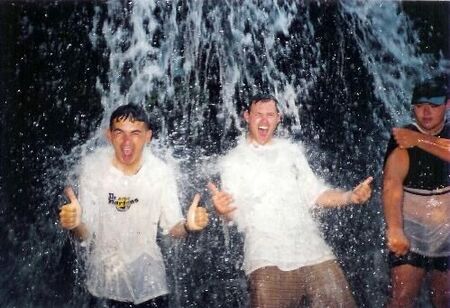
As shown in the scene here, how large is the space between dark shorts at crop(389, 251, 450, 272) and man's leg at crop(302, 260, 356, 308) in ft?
0.72

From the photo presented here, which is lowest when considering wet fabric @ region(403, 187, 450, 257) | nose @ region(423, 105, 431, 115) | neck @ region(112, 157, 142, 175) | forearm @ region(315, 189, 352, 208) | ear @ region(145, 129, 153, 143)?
wet fabric @ region(403, 187, 450, 257)

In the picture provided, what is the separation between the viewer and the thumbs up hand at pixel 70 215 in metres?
2.13

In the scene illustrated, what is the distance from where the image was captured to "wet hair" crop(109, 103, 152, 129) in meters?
2.17

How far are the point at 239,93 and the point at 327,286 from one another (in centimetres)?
85

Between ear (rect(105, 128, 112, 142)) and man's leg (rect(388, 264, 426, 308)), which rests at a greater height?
ear (rect(105, 128, 112, 142))

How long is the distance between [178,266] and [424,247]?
3.25 ft

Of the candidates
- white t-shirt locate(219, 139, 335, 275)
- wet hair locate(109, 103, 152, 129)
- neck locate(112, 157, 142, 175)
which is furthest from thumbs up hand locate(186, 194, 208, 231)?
wet hair locate(109, 103, 152, 129)

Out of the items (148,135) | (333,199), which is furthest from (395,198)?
(148,135)

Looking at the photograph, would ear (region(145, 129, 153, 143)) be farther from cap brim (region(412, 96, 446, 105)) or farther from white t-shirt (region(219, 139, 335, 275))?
cap brim (region(412, 96, 446, 105))

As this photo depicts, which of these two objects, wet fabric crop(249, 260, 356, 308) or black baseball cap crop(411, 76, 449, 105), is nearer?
wet fabric crop(249, 260, 356, 308)

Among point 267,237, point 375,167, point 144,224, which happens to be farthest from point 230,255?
point 375,167

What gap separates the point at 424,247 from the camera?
2146 mm

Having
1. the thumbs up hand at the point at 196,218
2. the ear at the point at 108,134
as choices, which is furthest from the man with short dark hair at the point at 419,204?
the ear at the point at 108,134

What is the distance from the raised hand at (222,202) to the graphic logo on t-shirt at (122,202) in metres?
0.31
